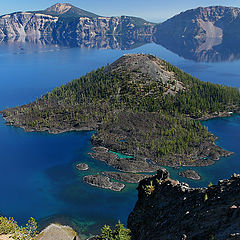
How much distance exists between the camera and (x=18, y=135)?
17525 centimetres

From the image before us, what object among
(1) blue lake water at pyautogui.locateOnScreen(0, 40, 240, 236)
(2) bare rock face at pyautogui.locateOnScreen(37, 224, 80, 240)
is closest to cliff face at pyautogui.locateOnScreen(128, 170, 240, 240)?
(2) bare rock face at pyautogui.locateOnScreen(37, 224, 80, 240)

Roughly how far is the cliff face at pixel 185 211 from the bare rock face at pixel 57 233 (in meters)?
28.9

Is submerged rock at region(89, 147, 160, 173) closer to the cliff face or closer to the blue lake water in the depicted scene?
the blue lake water

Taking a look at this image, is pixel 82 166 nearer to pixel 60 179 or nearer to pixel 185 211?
pixel 60 179

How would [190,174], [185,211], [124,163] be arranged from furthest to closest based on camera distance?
[124,163] → [190,174] → [185,211]

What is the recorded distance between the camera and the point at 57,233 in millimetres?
85562

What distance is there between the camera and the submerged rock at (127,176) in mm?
117863

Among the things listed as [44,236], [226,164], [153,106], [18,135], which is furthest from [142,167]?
[18,135]

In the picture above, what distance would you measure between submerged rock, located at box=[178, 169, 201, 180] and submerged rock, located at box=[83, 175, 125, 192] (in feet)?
100

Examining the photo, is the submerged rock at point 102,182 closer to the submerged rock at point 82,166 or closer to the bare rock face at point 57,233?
the submerged rock at point 82,166

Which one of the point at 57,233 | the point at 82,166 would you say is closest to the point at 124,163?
the point at 82,166

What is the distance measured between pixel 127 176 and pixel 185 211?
232 ft

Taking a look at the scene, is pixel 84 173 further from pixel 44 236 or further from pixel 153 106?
pixel 153 106

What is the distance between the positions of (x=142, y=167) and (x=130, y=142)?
27209mm
